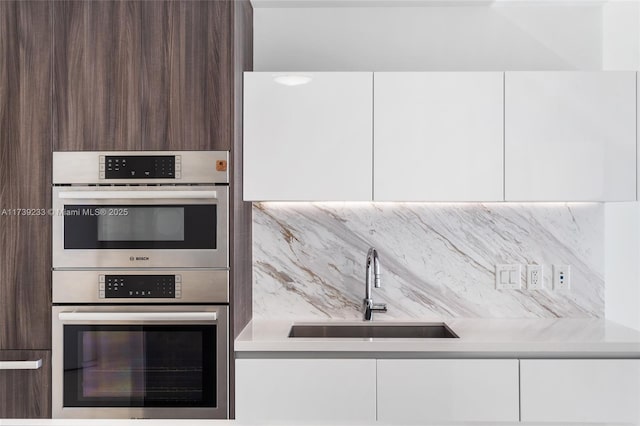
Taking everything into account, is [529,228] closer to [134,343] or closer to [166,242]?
[166,242]

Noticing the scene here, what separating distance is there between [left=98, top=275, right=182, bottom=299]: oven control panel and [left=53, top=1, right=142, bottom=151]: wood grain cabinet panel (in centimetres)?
53

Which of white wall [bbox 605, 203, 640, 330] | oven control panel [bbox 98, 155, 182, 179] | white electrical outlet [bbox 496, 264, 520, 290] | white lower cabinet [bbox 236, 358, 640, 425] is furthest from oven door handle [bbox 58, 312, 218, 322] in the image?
white wall [bbox 605, 203, 640, 330]

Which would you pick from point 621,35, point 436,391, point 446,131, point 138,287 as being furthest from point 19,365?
point 621,35

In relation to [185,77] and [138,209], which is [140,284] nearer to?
[138,209]

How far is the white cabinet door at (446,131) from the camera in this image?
2324 millimetres

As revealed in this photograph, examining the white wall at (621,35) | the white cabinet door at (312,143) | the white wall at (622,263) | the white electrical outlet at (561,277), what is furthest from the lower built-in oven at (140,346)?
the white wall at (621,35)

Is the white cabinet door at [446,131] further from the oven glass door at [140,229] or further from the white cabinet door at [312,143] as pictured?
the oven glass door at [140,229]

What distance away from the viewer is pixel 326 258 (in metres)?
2.68

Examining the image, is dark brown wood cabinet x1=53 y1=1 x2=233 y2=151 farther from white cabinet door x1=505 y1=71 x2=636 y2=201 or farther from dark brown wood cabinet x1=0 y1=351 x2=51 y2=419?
white cabinet door x1=505 y1=71 x2=636 y2=201

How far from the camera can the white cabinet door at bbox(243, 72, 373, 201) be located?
91.7 inches

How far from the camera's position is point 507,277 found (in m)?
2.64

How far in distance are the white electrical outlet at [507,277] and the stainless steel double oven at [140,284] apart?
1.35 m

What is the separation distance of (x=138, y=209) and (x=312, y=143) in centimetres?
77

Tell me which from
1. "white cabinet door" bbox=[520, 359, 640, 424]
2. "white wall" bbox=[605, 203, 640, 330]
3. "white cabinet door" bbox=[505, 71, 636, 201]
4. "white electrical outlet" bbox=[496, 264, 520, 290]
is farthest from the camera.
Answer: "white electrical outlet" bbox=[496, 264, 520, 290]
